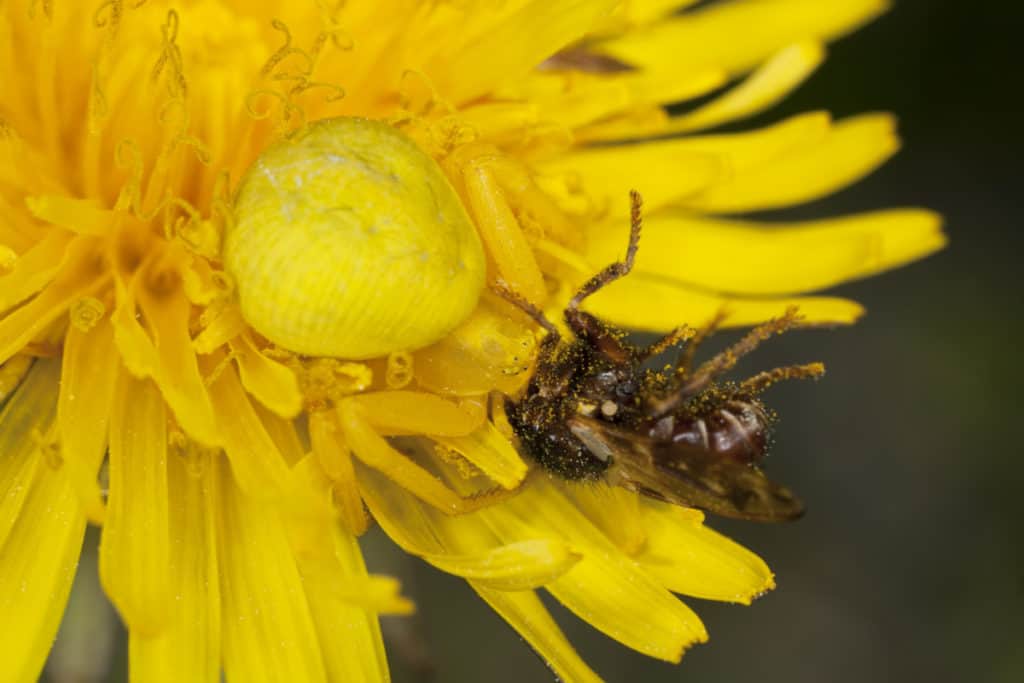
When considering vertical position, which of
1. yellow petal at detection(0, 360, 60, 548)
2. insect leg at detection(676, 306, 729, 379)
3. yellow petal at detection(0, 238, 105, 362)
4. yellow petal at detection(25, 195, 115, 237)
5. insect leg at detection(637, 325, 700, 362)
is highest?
insect leg at detection(676, 306, 729, 379)

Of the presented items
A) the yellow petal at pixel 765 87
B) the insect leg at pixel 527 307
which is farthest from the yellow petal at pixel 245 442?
the yellow petal at pixel 765 87

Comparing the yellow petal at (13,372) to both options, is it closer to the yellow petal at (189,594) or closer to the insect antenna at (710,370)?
the yellow petal at (189,594)

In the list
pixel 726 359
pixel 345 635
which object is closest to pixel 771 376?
pixel 726 359

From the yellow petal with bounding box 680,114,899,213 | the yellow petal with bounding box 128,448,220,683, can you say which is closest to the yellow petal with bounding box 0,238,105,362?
the yellow petal with bounding box 128,448,220,683

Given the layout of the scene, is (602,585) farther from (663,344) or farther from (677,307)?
(677,307)

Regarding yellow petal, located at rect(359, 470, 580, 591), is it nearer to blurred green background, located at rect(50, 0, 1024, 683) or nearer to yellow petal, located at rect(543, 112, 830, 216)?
yellow petal, located at rect(543, 112, 830, 216)
